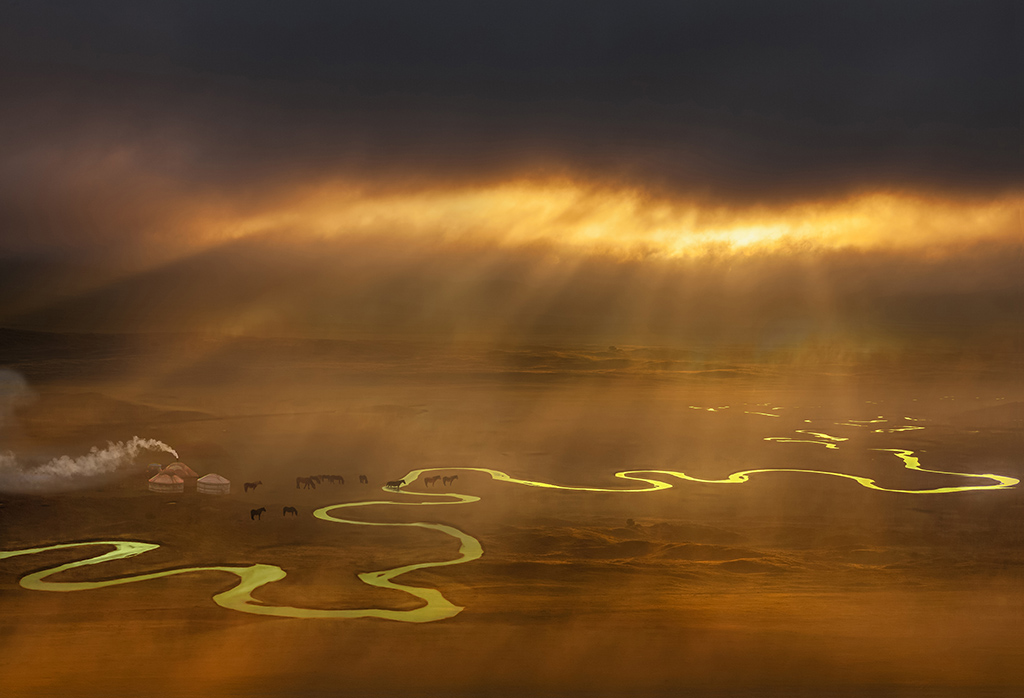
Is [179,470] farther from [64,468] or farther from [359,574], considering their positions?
[359,574]

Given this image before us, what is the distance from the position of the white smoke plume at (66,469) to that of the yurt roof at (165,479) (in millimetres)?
7877

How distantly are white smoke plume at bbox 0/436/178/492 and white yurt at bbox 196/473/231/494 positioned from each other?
1130cm

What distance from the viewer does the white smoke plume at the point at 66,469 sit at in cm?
6825

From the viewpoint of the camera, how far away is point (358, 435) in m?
121

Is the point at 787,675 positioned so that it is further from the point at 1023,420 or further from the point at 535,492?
the point at 1023,420

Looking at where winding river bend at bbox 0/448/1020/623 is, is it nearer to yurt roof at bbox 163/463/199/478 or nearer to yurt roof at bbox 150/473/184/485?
yurt roof at bbox 150/473/184/485

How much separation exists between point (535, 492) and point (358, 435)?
5467 cm

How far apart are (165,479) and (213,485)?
394 cm

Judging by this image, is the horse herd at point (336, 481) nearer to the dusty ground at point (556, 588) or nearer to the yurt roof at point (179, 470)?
the dusty ground at point (556, 588)

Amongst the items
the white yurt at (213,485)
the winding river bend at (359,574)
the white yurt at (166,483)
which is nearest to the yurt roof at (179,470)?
the white yurt at (166,483)

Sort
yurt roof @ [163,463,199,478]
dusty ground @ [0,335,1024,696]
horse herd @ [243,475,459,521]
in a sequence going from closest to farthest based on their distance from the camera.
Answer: dusty ground @ [0,335,1024,696] → yurt roof @ [163,463,199,478] → horse herd @ [243,475,459,521]

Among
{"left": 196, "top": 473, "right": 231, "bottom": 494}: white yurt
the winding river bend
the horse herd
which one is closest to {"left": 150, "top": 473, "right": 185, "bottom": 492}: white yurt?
{"left": 196, "top": 473, "right": 231, "bottom": 494}: white yurt

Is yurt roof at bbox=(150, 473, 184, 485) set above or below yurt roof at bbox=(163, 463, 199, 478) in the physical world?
below

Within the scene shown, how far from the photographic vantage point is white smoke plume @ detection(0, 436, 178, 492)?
68250 millimetres
